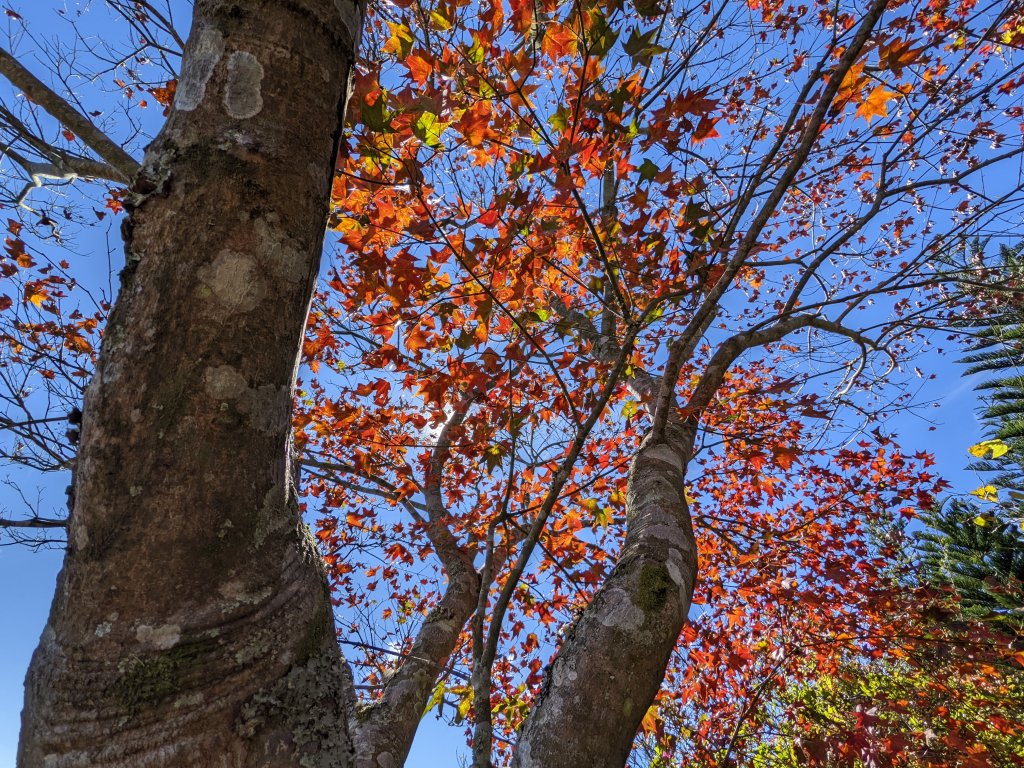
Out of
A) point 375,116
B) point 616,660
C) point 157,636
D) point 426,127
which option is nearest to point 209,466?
point 157,636

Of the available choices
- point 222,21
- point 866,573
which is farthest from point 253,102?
point 866,573

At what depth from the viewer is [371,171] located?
3256mm

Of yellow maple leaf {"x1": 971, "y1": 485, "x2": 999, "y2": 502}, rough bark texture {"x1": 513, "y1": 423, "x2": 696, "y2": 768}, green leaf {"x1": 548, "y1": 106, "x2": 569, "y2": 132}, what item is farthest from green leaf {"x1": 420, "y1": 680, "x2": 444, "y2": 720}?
yellow maple leaf {"x1": 971, "y1": 485, "x2": 999, "y2": 502}

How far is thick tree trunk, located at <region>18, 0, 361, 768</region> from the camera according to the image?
786mm

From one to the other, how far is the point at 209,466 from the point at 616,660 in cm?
114

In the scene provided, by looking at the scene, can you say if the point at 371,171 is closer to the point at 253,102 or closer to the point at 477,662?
the point at 253,102

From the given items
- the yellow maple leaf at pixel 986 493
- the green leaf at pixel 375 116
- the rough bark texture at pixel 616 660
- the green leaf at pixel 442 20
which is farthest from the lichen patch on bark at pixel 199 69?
the yellow maple leaf at pixel 986 493

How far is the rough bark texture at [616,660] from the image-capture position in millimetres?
1335

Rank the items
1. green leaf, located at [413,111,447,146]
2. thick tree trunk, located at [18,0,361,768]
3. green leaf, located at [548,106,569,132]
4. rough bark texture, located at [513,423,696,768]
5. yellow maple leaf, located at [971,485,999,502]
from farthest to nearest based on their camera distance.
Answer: yellow maple leaf, located at [971,485,999,502], green leaf, located at [548,106,569,132], green leaf, located at [413,111,447,146], rough bark texture, located at [513,423,696,768], thick tree trunk, located at [18,0,361,768]

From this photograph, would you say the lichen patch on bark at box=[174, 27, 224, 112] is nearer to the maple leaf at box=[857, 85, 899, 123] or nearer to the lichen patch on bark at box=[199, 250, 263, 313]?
the lichen patch on bark at box=[199, 250, 263, 313]

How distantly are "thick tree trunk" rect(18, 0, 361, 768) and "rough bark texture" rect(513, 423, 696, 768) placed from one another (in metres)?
0.63

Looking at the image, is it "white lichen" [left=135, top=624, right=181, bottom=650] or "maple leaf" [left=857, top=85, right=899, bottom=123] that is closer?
"white lichen" [left=135, top=624, right=181, bottom=650]

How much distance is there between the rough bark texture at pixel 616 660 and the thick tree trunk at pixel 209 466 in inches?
24.7

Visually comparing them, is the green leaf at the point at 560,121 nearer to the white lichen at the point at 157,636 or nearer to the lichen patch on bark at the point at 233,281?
the lichen patch on bark at the point at 233,281
